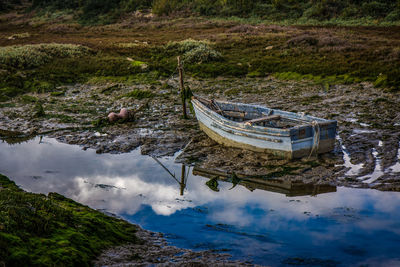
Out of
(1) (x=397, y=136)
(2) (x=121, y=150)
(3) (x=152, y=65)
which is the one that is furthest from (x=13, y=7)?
(1) (x=397, y=136)

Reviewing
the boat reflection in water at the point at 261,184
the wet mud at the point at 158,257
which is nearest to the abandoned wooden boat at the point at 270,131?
the boat reflection in water at the point at 261,184

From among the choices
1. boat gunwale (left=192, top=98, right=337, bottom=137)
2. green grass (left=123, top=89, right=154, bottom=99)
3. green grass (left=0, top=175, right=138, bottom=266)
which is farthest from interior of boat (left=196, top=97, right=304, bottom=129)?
green grass (left=0, top=175, right=138, bottom=266)

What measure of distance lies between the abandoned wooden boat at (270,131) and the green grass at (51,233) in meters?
4.79

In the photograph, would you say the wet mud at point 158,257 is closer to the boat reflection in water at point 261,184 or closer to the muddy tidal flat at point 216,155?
the muddy tidal flat at point 216,155

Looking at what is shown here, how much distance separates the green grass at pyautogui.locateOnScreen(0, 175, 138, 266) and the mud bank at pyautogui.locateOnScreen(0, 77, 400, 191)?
14.2ft

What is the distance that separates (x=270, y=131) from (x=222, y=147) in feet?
6.90

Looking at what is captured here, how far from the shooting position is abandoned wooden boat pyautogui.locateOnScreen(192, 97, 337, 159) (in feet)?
35.5

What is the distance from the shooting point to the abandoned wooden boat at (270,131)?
10.8 meters

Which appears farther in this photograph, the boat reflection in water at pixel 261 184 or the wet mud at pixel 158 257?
the boat reflection in water at pixel 261 184

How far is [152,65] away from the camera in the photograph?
24.7 m

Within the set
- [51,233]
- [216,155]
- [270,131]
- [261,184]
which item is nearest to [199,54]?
[216,155]

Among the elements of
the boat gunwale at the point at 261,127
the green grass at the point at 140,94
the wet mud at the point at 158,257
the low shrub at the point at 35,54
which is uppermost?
the boat gunwale at the point at 261,127

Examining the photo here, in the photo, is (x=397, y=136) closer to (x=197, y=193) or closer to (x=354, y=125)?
(x=354, y=125)

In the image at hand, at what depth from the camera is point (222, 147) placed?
12695 mm
